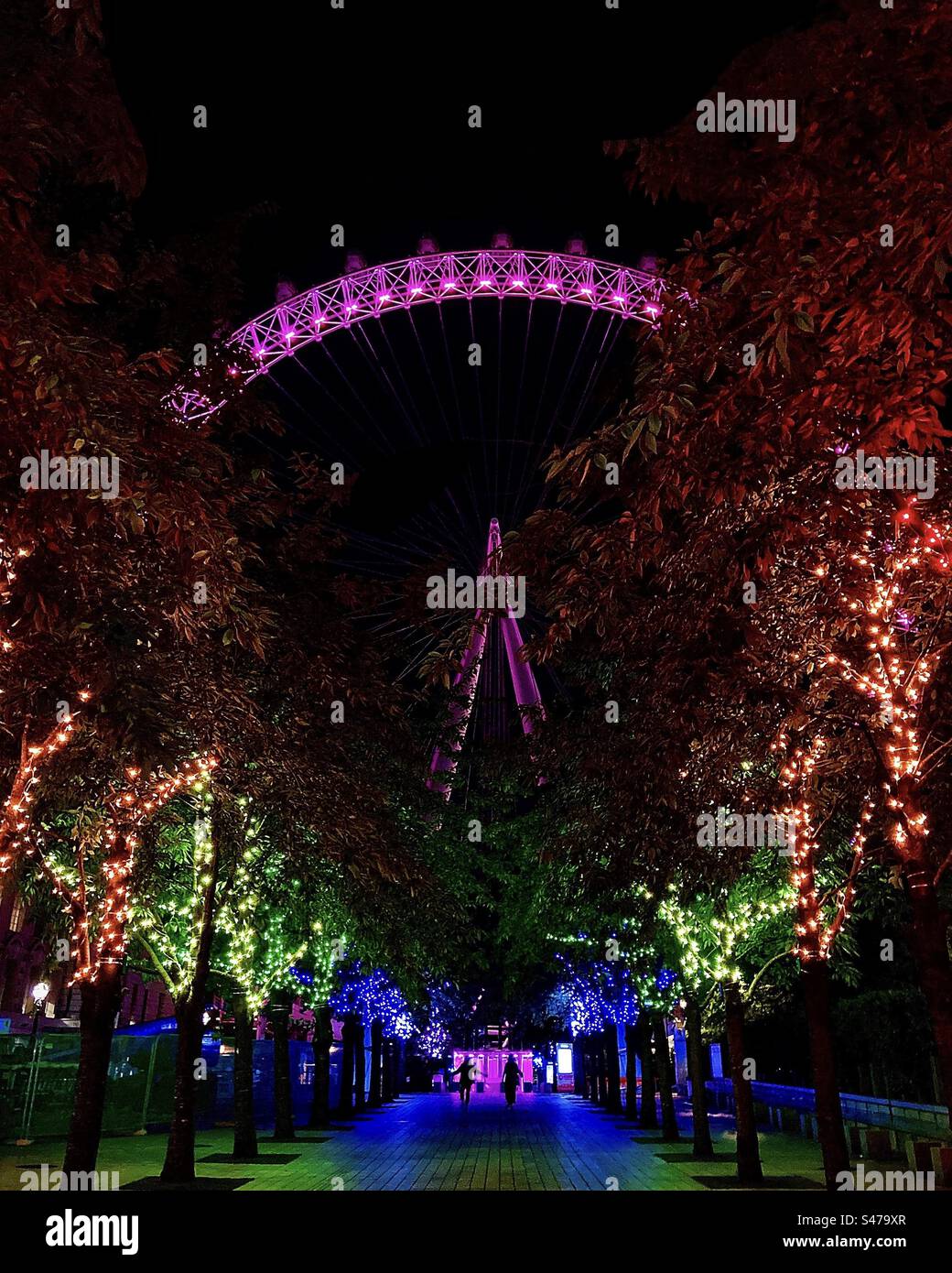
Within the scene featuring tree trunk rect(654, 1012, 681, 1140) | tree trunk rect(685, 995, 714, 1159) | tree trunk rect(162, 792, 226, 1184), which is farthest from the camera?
tree trunk rect(654, 1012, 681, 1140)

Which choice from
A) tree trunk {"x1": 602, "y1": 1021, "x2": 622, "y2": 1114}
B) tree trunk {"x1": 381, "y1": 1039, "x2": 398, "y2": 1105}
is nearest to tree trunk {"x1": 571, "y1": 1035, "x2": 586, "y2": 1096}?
tree trunk {"x1": 381, "y1": 1039, "x2": 398, "y2": 1105}

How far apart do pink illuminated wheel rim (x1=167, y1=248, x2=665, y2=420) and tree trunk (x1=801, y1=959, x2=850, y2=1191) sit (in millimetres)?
22423

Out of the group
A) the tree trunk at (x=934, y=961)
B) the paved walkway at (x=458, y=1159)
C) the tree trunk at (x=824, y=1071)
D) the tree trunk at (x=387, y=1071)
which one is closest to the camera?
the tree trunk at (x=934, y=961)

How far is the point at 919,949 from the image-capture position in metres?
9.43

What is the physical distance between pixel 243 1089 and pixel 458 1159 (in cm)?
460

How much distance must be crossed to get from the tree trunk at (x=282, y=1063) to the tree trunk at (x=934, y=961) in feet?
59.3

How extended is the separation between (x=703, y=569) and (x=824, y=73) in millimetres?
4417

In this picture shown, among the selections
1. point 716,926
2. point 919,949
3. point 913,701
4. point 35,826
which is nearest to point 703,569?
point 913,701

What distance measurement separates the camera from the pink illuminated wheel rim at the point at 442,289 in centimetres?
3212

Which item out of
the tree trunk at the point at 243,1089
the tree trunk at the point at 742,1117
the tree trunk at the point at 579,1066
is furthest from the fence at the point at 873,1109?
the tree trunk at the point at 579,1066

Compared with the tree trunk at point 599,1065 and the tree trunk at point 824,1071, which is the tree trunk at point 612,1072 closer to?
the tree trunk at point 599,1065

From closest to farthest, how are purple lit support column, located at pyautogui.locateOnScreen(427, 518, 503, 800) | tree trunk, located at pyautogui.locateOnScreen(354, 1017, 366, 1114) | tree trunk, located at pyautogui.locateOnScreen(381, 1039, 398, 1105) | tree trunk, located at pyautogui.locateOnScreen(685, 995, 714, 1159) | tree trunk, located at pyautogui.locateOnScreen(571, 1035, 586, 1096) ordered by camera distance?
tree trunk, located at pyautogui.locateOnScreen(685, 995, 714, 1159) < purple lit support column, located at pyautogui.locateOnScreen(427, 518, 503, 800) < tree trunk, located at pyautogui.locateOnScreen(354, 1017, 366, 1114) < tree trunk, located at pyautogui.locateOnScreen(381, 1039, 398, 1105) < tree trunk, located at pyautogui.locateOnScreen(571, 1035, 586, 1096)

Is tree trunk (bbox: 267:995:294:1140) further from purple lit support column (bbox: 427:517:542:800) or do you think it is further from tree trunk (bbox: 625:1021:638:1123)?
tree trunk (bbox: 625:1021:638:1123)

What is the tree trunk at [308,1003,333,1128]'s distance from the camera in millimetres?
28578
